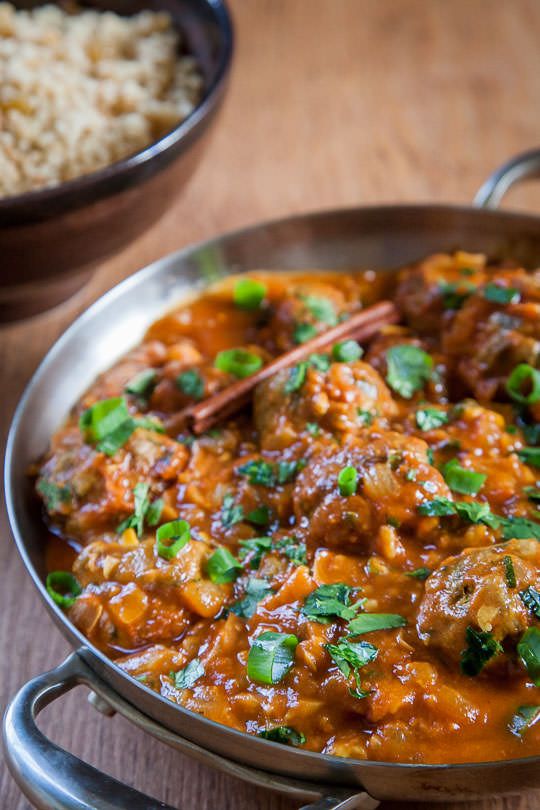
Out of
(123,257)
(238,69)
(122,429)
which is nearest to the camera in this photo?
(122,429)

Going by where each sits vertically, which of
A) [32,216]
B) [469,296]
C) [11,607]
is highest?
[32,216]

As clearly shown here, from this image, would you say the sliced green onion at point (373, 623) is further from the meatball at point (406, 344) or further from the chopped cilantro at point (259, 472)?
the meatball at point (406, 344)

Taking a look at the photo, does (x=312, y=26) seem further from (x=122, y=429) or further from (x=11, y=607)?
(x=11, y=607)

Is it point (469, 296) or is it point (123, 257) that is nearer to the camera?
point (469, 296)

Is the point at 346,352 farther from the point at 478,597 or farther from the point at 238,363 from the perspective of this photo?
the point at 478,597

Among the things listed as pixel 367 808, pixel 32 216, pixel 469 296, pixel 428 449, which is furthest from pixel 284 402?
pixel 367 808

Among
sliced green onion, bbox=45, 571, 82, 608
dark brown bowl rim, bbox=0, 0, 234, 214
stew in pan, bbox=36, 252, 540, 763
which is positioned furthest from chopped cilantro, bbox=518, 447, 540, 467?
dark brown bowl rim, bbox=0, 0, 234, 214
